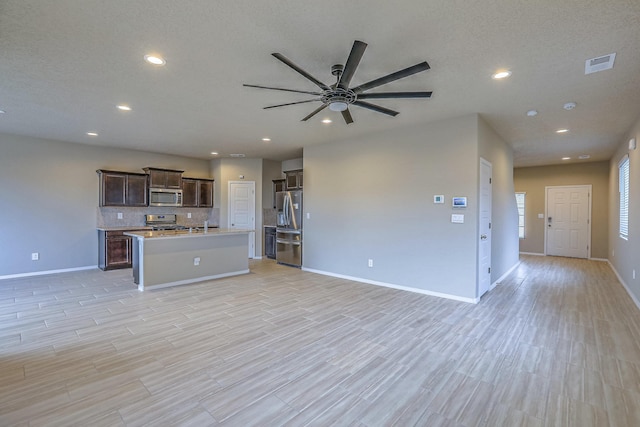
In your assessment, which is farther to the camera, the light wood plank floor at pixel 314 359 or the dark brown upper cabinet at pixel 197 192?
the dark brown upper cabinet at pixel 197 192

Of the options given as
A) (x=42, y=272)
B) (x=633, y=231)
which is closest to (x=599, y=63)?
(x=633, y=231)

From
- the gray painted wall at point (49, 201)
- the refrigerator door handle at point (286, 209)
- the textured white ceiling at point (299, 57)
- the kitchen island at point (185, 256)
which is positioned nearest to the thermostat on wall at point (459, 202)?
the textured white ceiling at point (299, 57)

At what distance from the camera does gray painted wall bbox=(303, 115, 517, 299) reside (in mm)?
4305

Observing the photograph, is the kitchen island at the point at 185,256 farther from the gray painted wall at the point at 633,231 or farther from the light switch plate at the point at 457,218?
the gray painted wall at the point at 633,231

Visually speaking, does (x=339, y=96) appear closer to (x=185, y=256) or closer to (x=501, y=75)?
(x=501, y=75)

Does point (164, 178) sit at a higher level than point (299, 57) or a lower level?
lower

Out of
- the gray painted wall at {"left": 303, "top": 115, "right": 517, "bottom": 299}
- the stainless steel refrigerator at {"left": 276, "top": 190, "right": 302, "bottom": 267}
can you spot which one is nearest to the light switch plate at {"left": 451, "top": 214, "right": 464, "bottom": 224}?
the gray painted wall at {"left": 303, "top": 115, "right": 517, "bottom": 299}

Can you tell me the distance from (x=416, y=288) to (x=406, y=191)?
5.24ft

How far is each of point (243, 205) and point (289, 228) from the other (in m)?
1.98

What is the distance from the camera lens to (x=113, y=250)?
6332mm

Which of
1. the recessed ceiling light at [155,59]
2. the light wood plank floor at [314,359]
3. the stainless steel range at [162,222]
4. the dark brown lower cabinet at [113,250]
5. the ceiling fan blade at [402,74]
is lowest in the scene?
the light wood plank floor at [314,359]

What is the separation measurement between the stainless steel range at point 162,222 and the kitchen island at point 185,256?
1.97m

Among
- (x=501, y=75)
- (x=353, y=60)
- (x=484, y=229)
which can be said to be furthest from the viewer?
(x=484, y=229)

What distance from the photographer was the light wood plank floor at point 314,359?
1950 millimetres
